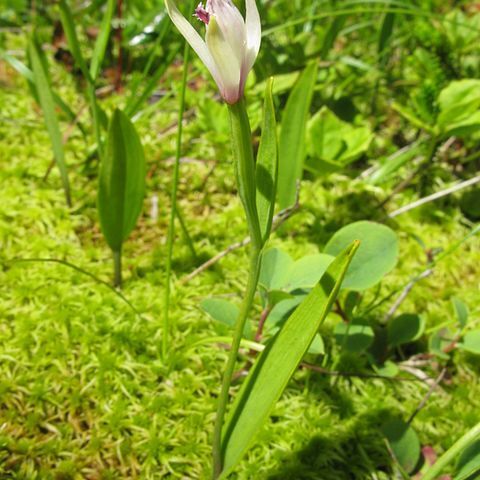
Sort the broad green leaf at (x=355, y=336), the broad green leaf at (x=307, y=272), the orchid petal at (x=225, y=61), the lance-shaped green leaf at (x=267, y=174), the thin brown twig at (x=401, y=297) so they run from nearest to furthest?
the orchid petal at (x=225, y=61) → the lance-shaped green leaf at (x=267, y=174) → the broad green leaf at (x=307, y=272) → the broad green leaf at (x=355, y=336) → the thin brown twig at (x=401, y=297)

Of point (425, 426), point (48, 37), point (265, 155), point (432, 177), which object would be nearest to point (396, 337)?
point (425, 426)

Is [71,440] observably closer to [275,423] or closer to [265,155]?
[275,423]

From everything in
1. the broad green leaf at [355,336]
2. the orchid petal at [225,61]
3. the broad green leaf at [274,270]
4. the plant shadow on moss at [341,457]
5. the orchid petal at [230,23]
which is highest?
the orchid petal at [230,23]

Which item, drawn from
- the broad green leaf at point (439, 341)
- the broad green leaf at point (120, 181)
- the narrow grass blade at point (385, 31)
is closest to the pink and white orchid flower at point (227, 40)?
the broad green leaf at point (120, 181)

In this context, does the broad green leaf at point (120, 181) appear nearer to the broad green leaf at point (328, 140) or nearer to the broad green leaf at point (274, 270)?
the broad green leaf at point (274, 270)

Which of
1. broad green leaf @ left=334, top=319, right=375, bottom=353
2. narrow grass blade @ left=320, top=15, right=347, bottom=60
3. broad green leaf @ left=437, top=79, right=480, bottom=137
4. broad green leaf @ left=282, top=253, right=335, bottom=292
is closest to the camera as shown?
broad green leaf @ left=282, top=253, right=335, bottom=292

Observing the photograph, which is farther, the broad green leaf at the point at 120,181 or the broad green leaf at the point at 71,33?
the broad green leaf at the point at 71,33

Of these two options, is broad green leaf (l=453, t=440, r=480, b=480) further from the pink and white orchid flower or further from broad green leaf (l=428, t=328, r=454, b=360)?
the pink and white orchid flower

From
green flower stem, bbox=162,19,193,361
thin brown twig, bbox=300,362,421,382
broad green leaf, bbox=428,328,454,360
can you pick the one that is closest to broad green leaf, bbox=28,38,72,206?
green flower stem, bbox=162,19,193,361

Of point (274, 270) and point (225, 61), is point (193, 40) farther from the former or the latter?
point (274, 270)
